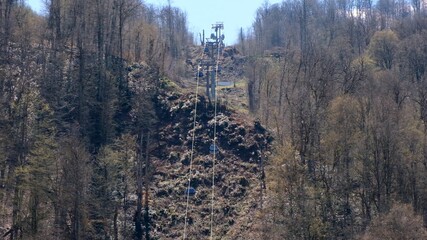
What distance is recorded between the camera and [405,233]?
2695 centimetres

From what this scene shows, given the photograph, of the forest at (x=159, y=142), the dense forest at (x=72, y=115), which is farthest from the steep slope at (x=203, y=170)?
the dense forest at (x=72, y=115)

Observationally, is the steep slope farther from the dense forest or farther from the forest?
the dense forest

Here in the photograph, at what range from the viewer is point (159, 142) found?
1716 inches

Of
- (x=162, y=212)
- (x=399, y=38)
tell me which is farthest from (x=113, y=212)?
(x=399, y=38)

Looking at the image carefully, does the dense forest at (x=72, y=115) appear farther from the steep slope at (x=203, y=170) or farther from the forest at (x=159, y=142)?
the steep slope at (x=203, y=170)

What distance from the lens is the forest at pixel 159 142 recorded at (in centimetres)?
3045

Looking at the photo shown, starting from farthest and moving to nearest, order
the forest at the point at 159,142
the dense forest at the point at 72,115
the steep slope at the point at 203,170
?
the steep slope at the point at 203,170 < the forest at the point at 159,142 < the dense forest at the point at 72,115

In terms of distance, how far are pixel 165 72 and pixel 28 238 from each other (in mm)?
29166

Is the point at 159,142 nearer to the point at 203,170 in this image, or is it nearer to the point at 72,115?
the point at 203,170

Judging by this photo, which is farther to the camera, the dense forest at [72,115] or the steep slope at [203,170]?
the steep slope at [203,170]

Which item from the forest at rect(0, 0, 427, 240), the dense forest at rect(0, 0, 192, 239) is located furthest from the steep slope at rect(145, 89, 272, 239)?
the dense forest at rect(0, 0, 192, 239)

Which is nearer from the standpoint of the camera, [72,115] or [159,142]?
[72,115]

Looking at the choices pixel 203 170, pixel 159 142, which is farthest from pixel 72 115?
pixel 203 170

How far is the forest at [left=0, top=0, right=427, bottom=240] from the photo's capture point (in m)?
30.5
